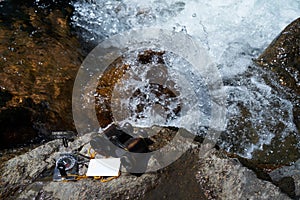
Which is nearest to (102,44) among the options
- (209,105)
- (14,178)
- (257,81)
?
(209,105)

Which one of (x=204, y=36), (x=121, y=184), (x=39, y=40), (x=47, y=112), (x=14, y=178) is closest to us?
(x=121, y=184)

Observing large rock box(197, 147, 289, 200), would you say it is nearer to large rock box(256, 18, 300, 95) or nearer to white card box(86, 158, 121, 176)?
white card box(86, 158, 121, 176)

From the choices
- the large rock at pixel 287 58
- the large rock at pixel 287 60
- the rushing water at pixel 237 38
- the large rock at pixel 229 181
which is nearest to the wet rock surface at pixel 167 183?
the large rock at pixel 229 181

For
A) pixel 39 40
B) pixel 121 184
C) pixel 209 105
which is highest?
pixel 39 40

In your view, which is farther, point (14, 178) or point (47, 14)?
point (47, 14)

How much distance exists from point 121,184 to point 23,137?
1.71 metres

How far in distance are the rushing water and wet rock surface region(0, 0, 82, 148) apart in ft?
2.01

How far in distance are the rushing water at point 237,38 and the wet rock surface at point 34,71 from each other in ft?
2.01

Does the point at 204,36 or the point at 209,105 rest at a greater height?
the point at 204,36

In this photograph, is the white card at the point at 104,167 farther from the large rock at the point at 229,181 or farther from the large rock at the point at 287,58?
the large rock at the point at 287,58

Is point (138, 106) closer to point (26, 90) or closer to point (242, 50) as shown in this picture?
point (26, 90)

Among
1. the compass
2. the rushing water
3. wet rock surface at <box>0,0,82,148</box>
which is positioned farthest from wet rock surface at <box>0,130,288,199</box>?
the rushing water

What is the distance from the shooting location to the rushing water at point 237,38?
4.03 metres

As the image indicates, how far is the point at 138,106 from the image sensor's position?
437 centimetres
